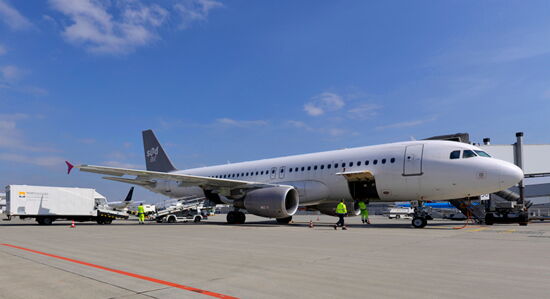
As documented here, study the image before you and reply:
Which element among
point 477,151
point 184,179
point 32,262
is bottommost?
point 32,262

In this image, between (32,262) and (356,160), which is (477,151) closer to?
(356,160)

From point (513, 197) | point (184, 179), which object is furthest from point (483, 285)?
point (513, 197)

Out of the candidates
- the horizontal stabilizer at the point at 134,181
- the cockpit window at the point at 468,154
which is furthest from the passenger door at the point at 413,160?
the horizontal stabilizer at the point at 134,181

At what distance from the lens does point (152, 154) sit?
32375 mm

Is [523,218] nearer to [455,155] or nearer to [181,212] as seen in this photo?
[455,155]

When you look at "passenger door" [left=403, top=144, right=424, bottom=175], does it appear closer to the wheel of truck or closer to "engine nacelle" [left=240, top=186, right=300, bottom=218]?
"engine nacelle" [left=240, top=186, right=300, bottom=218]

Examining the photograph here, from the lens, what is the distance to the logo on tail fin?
3206 centimetres

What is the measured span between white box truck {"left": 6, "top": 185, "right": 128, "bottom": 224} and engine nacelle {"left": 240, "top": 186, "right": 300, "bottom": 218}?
10729 mm

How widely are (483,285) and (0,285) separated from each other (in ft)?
21.9

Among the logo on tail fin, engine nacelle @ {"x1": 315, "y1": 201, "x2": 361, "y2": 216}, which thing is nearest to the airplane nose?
engine nacelle @ {"x1": 315, "y1": 201, "x2": 361, "y2": 216}

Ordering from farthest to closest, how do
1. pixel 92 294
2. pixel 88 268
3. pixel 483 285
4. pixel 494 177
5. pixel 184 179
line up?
pixel 184 179
pixel 494 177
pixel 88 268
pixel 483 285
pixel 92 294

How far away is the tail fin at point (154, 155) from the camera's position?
31703 millimetres

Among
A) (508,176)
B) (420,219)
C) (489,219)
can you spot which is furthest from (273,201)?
(489,219)

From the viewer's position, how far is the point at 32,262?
24.4 ft
